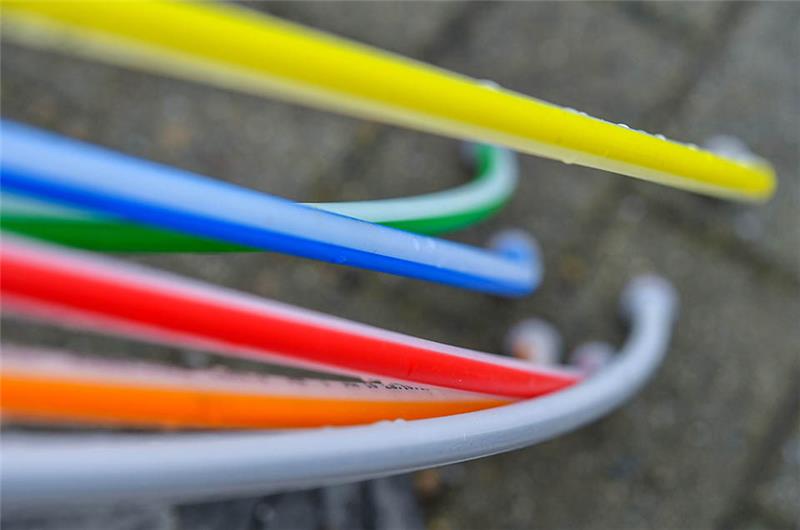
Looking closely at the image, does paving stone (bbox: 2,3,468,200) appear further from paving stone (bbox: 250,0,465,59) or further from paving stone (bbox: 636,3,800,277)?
paving stone (bbox: 636,3,800,277)

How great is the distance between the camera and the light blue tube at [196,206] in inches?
12.3

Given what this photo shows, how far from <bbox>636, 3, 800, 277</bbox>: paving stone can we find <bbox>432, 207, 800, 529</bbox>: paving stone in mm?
40

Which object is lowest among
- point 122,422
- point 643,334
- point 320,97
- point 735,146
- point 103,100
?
point 122,422

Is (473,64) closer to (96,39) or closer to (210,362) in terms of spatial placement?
(210,362)

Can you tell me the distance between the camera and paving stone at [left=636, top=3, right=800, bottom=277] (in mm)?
948

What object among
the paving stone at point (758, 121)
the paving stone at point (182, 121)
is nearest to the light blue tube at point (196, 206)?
the paving stone at point (182, 121)

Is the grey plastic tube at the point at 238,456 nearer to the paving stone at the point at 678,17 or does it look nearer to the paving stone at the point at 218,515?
the paving stone at the point at 218,515

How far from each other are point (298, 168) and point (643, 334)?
1.44 feet

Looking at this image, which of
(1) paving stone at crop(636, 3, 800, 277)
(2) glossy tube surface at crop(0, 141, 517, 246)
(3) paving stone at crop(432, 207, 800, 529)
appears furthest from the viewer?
(1) paving stone at crop(636, 3, 800, 277)

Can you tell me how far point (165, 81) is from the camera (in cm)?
92

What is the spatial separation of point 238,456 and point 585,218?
683mm

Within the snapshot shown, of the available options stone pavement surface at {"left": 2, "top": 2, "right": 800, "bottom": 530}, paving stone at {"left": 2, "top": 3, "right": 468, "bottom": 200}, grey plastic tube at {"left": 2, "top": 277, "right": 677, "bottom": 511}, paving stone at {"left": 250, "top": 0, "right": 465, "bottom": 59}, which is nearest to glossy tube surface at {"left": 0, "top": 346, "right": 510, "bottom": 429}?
grey plastic tube at {"left": 2, "top": 277, "right": 677, "bottom": 511}

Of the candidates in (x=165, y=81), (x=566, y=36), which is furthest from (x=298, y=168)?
(x=566, y=36)

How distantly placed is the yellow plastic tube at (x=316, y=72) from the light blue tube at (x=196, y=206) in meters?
0.05
